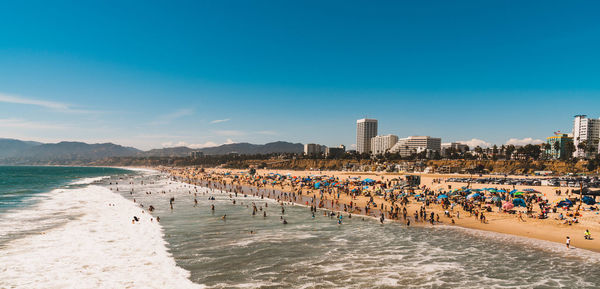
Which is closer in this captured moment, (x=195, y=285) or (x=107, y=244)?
(x=195, y=285)

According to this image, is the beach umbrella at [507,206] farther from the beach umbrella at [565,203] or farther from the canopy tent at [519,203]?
the beach umbrella at [565,203]

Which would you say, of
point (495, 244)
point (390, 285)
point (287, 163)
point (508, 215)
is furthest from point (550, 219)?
point (287, 163)

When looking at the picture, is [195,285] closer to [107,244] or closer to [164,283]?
[164,283]

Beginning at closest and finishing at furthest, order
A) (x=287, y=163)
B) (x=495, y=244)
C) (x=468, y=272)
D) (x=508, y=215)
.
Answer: (x=468, y=272), (x=495, y=244), (x=508, y=215), (x=287, y=163)

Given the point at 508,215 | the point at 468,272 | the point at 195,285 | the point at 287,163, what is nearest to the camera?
the point at 195,285

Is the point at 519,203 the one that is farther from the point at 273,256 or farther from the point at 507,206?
the point at 273,256

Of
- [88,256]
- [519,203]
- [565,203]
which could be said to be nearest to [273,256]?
[88,256]
